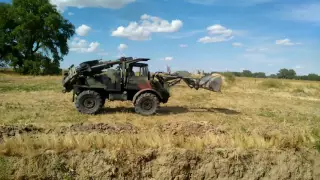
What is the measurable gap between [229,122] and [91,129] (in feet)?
17.5

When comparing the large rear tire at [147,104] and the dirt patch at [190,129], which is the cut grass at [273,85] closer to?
the large rear tire at [147,104]

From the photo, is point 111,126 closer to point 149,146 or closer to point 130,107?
point 149,146

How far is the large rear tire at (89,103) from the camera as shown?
1410 centimetres

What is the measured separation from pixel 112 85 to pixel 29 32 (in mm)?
37363

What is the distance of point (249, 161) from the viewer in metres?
7.78

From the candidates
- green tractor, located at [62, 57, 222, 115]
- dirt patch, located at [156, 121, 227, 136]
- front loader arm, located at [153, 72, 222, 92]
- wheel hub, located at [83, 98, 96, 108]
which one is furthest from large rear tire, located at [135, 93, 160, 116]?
dirt patch, located at [156, 121, 227, 136]

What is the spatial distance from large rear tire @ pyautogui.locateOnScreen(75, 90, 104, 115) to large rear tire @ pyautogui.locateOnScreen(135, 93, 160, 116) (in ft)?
4.77

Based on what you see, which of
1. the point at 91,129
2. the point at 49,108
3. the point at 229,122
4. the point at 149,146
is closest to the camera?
the point at 149,146

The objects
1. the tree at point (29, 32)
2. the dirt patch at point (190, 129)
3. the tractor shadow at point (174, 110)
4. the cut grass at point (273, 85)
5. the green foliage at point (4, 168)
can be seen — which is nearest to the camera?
the green foliage at point (4, 168)

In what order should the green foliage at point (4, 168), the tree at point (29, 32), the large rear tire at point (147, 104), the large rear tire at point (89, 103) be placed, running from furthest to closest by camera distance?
1. the tree at point (29, 32)
2. the large rear tire at point (147, 104)
3. the large rear tire at point (89, 103)
4. the green foliage at point (4, 168)

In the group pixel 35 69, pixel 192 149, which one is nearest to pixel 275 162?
pixel 192 149

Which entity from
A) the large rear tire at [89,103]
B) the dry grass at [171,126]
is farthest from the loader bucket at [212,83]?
the large rear tire at [89,103]

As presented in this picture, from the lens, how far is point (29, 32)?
4788cm

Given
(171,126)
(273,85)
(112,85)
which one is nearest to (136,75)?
(112,85)
